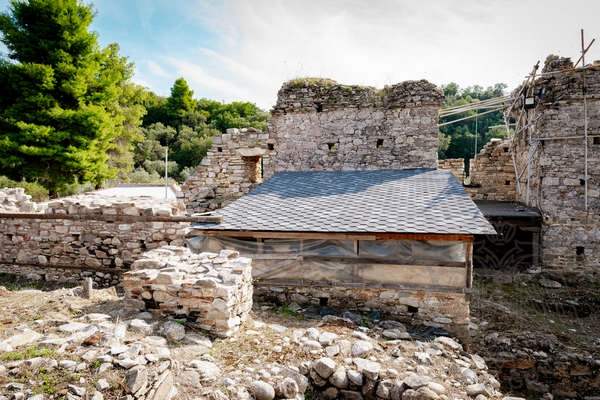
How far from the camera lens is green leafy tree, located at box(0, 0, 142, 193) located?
457 inches

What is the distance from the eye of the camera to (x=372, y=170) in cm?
873

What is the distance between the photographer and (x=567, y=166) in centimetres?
851

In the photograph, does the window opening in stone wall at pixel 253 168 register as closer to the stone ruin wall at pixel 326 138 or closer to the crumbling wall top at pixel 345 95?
the stone ruin wall at pixel 326 138

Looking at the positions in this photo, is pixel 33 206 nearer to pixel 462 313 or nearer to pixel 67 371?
pixel 67 371

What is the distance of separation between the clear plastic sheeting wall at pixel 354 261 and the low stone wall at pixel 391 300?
0.14 metres

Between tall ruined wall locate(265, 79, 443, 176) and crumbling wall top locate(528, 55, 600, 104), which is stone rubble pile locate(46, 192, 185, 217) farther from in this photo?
crumbling wall top locate(528, 55, 600, 104)

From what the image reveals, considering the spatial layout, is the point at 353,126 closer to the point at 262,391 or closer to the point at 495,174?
the point at 495,174

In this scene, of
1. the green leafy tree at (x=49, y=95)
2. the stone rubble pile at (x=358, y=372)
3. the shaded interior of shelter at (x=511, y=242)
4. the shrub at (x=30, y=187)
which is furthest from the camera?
the green leafy tree at (x=49, y=95)

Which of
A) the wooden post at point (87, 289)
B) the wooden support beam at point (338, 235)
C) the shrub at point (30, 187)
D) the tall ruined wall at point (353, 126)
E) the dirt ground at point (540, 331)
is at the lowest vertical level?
the dirt ground at point (540, 331)

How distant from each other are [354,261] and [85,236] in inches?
226

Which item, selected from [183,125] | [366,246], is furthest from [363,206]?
[183,125]

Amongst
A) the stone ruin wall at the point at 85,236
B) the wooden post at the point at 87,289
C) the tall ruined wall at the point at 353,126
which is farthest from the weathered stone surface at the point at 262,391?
the tall ruined wall at the point at 353,126

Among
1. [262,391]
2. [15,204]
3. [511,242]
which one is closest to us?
[262,391]

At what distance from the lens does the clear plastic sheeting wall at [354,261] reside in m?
5.42
